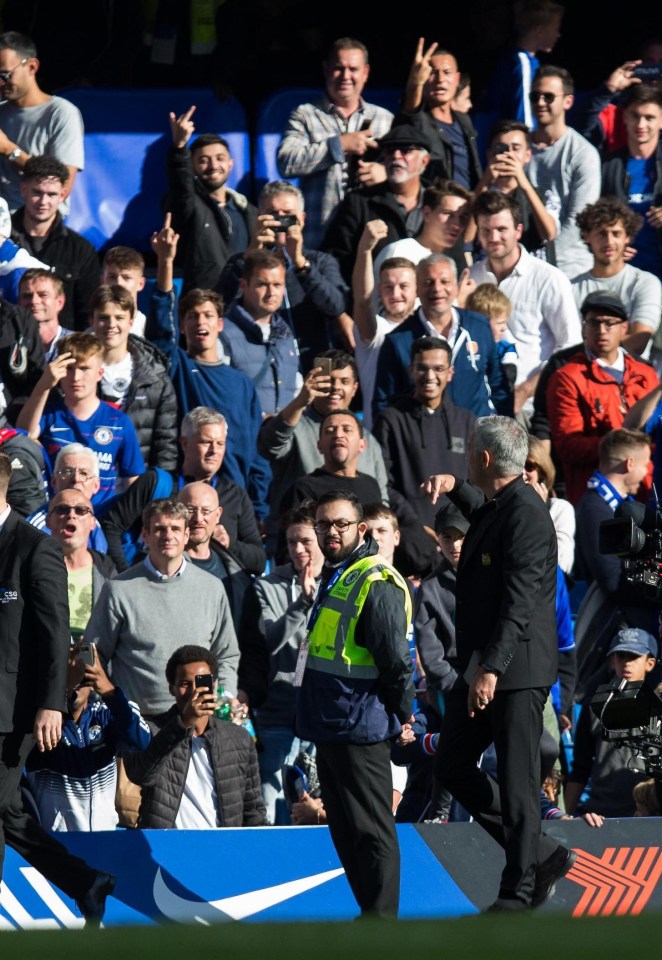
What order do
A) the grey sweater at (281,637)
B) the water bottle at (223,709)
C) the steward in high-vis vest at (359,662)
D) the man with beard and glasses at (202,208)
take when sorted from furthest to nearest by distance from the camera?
the man with beard and glasses at (202,208) → the grey sweater at (281,637) → the water bottle at (223,709) → the steward in high-vis vest at (359,662)

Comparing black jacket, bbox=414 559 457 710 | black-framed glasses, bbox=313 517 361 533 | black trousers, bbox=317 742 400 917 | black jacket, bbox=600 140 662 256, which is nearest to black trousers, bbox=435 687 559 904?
black trousers, bbox=317 742 400 917

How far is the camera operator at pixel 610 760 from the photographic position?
829 centimetres

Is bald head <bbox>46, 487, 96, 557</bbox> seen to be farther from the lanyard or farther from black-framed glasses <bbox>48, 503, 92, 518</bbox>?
the lanyard

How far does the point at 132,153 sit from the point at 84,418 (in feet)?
14.1

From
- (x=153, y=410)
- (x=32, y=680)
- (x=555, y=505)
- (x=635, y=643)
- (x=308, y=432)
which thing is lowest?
(x=635, y=643)

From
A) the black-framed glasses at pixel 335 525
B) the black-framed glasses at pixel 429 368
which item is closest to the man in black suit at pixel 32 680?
the black-framed glasses at pixel 335 525

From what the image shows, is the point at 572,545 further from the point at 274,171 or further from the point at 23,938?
the point at 23,938

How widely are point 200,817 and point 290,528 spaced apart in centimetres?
168

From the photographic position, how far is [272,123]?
1302 centimetres

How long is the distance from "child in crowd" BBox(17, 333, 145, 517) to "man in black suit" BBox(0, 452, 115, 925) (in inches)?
96.5

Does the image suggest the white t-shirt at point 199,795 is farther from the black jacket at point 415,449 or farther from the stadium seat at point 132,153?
the stadium seat at point 132,153

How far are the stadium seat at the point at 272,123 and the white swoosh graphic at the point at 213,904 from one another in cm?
702

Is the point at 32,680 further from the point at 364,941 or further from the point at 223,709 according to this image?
the point at 364,941

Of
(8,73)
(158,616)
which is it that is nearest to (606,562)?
→ (158,616)
